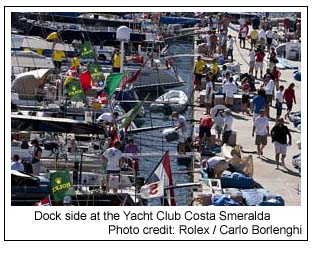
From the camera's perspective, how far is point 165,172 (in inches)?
684

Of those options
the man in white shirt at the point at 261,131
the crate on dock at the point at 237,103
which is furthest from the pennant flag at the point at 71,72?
the man in white shirt at the point at 261,131

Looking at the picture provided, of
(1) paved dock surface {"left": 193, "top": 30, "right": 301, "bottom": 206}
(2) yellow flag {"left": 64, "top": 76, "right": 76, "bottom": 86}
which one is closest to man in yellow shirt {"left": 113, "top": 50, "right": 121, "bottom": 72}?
(1) paved dock surface {"left": 193, "top": 30, "right": 301, "bottom": 206}

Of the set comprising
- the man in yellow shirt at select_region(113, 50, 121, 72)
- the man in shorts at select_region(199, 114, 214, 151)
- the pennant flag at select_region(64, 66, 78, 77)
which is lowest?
the man in shorts at select_region(199, 114, 214, 151)

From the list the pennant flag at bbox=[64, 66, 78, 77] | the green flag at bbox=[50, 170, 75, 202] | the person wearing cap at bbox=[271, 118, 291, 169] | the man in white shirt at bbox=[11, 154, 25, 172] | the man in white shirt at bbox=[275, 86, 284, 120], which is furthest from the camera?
the pennant flag at bbox=[64, 66, 78, 77]

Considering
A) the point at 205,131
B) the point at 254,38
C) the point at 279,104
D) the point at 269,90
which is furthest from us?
the point at 254,38

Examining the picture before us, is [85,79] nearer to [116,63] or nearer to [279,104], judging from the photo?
[279,104]

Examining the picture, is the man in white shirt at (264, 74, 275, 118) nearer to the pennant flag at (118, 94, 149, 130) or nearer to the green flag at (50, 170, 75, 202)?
the pennant flag at (118, 94, 149, 130)

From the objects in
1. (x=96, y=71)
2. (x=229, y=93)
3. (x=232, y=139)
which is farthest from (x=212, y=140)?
(x=229, y=93)

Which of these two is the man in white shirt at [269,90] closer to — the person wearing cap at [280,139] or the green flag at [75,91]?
the green flag at [75,91]

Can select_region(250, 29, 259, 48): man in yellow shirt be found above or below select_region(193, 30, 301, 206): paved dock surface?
above

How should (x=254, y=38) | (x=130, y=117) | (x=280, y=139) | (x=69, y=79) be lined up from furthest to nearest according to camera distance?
(x=254, y=38) < (x=69, y=79) < (x=130, y=117) < (x=280, y=139)

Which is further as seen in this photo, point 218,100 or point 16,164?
point 218,100

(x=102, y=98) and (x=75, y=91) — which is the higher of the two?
(x=75, y=91)
